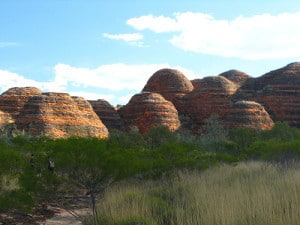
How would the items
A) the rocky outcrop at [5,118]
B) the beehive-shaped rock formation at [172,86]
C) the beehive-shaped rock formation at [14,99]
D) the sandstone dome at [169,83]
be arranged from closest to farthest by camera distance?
the rocky outcrop at [5,118] < the beehive-shaped rock formation at [14,99] < the beehive-shaped rock formation at [172,86] < the sandstone dome at [169,83]

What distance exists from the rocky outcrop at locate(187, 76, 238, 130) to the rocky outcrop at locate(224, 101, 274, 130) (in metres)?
7.28

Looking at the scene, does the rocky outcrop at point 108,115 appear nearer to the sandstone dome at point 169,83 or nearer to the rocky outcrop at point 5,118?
the sandstone dome at point 169,83

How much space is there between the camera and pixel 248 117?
68250 mm

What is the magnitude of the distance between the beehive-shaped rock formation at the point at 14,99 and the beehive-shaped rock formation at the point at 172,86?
1089 inches

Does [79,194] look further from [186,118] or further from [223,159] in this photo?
[186,118]

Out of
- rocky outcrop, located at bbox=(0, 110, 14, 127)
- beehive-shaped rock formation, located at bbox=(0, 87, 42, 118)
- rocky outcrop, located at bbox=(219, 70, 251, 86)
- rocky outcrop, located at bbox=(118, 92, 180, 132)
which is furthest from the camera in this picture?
rocky outcrop, located at bbox=(219, 70, 251, 86)

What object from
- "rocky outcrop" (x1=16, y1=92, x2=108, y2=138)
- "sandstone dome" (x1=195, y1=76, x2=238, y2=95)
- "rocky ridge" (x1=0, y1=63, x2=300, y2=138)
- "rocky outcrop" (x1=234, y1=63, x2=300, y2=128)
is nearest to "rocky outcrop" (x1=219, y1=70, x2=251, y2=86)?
"rocky ridge" (x1=0, y1=63, x2=300, y2=138)

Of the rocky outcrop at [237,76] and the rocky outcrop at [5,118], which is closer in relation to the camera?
the rocky outcrop at [5,118]

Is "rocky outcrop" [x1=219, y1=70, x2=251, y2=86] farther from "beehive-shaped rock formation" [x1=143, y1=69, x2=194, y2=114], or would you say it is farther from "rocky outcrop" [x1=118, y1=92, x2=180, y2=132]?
"rocky outcrop" [x1=118, y1=92, x2=180, y2=132]

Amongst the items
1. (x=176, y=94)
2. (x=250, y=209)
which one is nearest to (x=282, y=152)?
(x=250, y=209)

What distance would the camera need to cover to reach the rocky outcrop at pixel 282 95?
76.5 metres

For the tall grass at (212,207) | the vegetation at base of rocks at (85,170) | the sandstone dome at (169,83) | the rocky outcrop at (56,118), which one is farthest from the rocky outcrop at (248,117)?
the tall grass at (212,207)

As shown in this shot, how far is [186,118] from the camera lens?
261ft

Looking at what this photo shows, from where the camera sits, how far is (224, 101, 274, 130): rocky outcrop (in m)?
67.8
